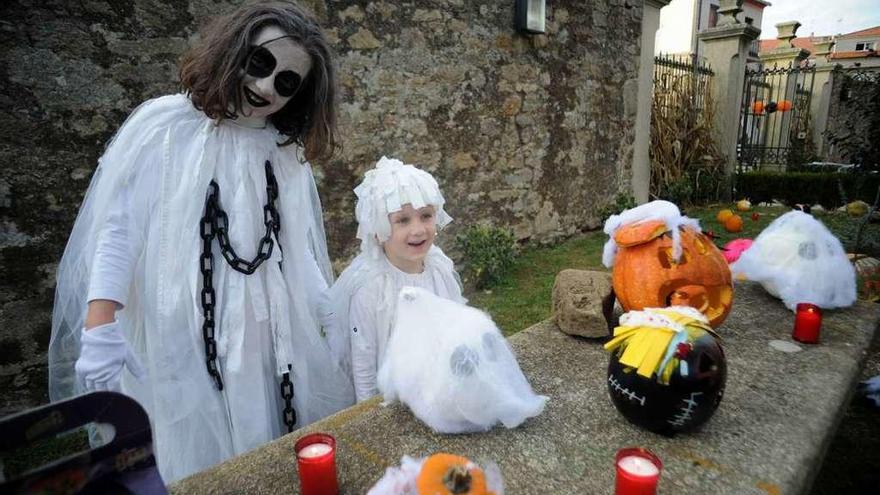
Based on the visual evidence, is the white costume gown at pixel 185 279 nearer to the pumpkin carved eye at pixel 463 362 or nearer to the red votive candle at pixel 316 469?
the red votive candle at pixel 316 469

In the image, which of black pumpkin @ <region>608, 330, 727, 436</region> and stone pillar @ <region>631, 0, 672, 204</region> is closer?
black pumpkin @ <region>608, 330, 727, 436</region>

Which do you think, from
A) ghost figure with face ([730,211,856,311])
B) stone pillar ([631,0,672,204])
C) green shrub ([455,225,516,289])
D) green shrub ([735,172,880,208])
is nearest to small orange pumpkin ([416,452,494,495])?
ghost figure with face ([730,211,856,311])

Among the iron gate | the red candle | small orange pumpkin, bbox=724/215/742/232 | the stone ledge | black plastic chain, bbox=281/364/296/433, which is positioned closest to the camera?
the stone ledge

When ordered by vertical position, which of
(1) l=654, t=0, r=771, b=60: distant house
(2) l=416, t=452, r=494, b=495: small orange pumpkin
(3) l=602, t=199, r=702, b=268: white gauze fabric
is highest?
(1) l=654, t=0, r=771, b=60: distant house

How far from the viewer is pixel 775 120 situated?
13.0 metres

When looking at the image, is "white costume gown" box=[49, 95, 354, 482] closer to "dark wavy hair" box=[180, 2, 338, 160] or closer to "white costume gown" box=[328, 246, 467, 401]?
"dark wavy hair" box=[180, 2, 338, 160]

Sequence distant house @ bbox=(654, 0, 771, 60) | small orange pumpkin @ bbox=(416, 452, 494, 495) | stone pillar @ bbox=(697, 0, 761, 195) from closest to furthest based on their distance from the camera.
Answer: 1. small orange pumpkin @ bbox=(416, 452, 494, 495)
2. stone pillar @ bbox=(697, 0, 761, 195)
3. distant house @ bbox=(654, 0, 771, 60)

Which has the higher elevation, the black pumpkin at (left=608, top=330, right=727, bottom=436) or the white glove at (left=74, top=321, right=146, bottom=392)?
the white glove at (left=74, top=321, right=146, bottom=392)

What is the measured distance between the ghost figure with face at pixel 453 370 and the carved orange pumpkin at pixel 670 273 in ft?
2.69

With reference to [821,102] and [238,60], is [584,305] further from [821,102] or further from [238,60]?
[821,102]

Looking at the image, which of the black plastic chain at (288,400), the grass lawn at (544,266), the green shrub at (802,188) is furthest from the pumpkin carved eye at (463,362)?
the green shrub at (802,188)

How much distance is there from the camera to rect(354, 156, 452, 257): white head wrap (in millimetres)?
1867

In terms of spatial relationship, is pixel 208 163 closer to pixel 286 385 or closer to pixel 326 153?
pixel 326 153

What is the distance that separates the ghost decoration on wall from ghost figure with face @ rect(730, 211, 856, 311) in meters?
1.39
